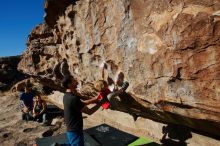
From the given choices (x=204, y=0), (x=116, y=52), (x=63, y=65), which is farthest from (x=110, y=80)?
(x=63, y=65)

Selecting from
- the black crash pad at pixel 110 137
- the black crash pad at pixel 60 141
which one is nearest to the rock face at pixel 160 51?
the black crash pad at pixel 110 137

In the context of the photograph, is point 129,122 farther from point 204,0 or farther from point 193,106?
point 204,0

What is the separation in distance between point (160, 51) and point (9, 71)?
24364mm

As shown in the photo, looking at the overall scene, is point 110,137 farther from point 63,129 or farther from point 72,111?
point 63,129

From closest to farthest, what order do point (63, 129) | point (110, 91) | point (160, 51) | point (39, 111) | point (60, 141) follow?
point (160, 51), point (110, 91), point (60, 141), point (63, 129), point (39, 111)

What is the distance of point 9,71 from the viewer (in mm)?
27094

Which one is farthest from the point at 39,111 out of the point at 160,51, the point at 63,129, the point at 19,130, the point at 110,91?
the point at 160,51

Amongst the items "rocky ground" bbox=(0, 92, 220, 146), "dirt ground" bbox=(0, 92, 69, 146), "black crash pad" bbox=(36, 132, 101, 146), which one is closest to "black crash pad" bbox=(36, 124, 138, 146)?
"black crash pad" bbox=(36, 132, 101, 146)

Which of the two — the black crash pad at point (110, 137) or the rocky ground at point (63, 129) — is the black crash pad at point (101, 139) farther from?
the rocky ground at point (63, 129)

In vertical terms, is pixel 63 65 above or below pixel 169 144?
above

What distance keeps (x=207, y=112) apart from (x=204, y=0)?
6.21 ft

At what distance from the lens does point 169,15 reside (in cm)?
488

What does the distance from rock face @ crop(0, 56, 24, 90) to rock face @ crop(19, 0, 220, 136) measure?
20.0 metres

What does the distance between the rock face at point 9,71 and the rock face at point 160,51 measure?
20.0 metres
